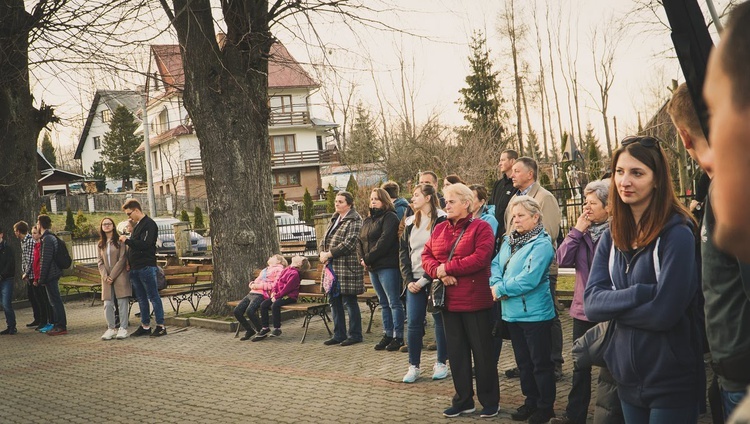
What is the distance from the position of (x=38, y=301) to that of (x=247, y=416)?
942 centimetres

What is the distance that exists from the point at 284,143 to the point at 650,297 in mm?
67404

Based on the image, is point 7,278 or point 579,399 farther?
point 7,278

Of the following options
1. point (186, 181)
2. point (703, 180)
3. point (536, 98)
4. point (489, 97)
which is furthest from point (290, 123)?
point (703, 180)

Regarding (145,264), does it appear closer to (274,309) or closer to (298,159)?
(274,309)

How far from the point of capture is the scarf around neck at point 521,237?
6812 millimetres

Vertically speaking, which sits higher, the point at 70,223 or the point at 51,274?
the point at 70,223

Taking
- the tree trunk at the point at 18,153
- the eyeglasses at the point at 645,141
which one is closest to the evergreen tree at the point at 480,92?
the tree trunk at the point at 18,153

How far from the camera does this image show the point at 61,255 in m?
14.7

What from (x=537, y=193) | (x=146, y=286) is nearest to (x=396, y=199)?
(x=537, y=193)

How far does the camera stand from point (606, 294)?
13.3 feet

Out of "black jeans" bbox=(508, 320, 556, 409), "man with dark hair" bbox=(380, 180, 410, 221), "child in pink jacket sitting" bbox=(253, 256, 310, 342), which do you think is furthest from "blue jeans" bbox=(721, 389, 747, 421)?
"child in pink jacket sitting" bbox=(253, 256, 310, 342)

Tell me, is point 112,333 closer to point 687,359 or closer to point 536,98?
point 687,359

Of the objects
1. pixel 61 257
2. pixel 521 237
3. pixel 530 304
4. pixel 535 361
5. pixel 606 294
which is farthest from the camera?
pixel 61 257

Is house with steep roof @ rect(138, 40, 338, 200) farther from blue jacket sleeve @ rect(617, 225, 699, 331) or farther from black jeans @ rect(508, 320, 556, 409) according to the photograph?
blue jacket sleeve @ rect(617, 225, 699, 331)
